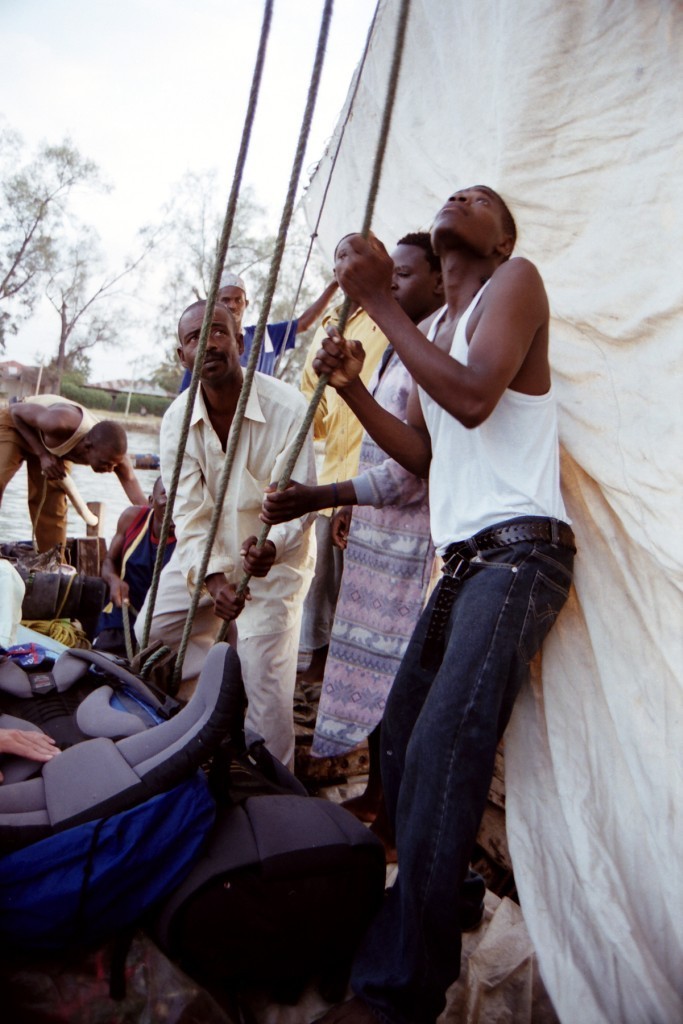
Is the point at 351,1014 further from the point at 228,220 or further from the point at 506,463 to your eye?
the point at 228,220

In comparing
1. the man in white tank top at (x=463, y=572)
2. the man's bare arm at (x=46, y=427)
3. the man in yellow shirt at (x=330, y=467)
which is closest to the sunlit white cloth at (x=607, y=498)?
the man in white tank top at (x=463, y=572)

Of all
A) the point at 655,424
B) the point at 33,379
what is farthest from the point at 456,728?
the point at 33,379

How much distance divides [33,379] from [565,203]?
33597mm

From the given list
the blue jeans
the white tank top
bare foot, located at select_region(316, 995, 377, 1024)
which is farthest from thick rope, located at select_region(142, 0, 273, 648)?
bare foot, located at select_region(316, 995, 377, 1024)

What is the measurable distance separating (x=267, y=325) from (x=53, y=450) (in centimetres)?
194

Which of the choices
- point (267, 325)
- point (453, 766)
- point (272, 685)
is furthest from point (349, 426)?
point (453, 766)

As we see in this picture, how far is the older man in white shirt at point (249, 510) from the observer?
2826mm

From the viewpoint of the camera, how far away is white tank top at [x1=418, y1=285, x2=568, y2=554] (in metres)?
1.64

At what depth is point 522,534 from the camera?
1.62 metres

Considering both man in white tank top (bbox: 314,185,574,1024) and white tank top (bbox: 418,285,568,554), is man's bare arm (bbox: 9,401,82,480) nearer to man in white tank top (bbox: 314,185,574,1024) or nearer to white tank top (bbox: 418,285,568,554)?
man in white tank top (bbox: 314,185,574,1024)

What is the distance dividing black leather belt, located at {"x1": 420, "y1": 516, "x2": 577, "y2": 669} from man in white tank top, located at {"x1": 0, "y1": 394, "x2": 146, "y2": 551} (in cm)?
303

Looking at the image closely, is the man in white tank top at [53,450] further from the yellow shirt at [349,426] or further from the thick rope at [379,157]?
the thick rope at [379,157]

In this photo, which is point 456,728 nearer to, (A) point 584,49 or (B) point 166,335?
(A) point 584,49

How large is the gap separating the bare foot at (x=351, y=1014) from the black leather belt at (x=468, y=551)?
0.73 metres
